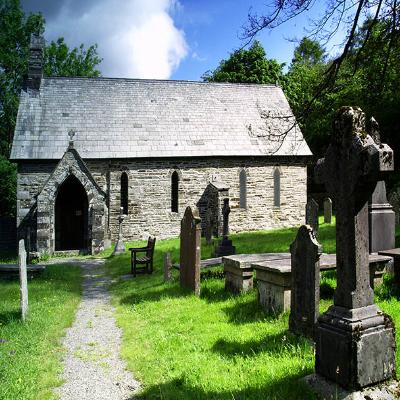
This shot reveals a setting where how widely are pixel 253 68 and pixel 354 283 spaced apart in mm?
36133

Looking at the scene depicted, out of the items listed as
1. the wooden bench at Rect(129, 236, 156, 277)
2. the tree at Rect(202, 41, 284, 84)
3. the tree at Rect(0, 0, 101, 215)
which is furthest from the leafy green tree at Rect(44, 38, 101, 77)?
the wooden bench at Rect(129, 236, 156, 277)

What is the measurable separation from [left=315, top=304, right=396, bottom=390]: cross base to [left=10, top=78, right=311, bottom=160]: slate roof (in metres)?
17.0

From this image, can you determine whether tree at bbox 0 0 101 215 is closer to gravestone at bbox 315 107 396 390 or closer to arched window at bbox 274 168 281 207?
arched window at bbox 274 168 281 207

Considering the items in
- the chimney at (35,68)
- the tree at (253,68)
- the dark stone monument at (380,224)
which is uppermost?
the tree at (253,68)

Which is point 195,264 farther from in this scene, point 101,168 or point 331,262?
point 101,168

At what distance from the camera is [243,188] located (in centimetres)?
2334

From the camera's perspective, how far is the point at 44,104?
21.8 meters

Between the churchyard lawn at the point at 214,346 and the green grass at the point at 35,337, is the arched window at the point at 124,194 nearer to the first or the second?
the green grass at the point at 35,337

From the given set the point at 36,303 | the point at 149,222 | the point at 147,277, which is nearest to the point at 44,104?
the point at 149,222

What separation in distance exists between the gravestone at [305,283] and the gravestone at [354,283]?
134 cm

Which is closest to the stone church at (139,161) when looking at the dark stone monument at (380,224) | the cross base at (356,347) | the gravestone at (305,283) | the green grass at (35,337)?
the green grass at (35,337)

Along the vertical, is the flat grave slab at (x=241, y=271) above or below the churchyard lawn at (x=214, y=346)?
above

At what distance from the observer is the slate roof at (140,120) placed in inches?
814

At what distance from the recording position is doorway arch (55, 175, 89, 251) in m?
20.1
